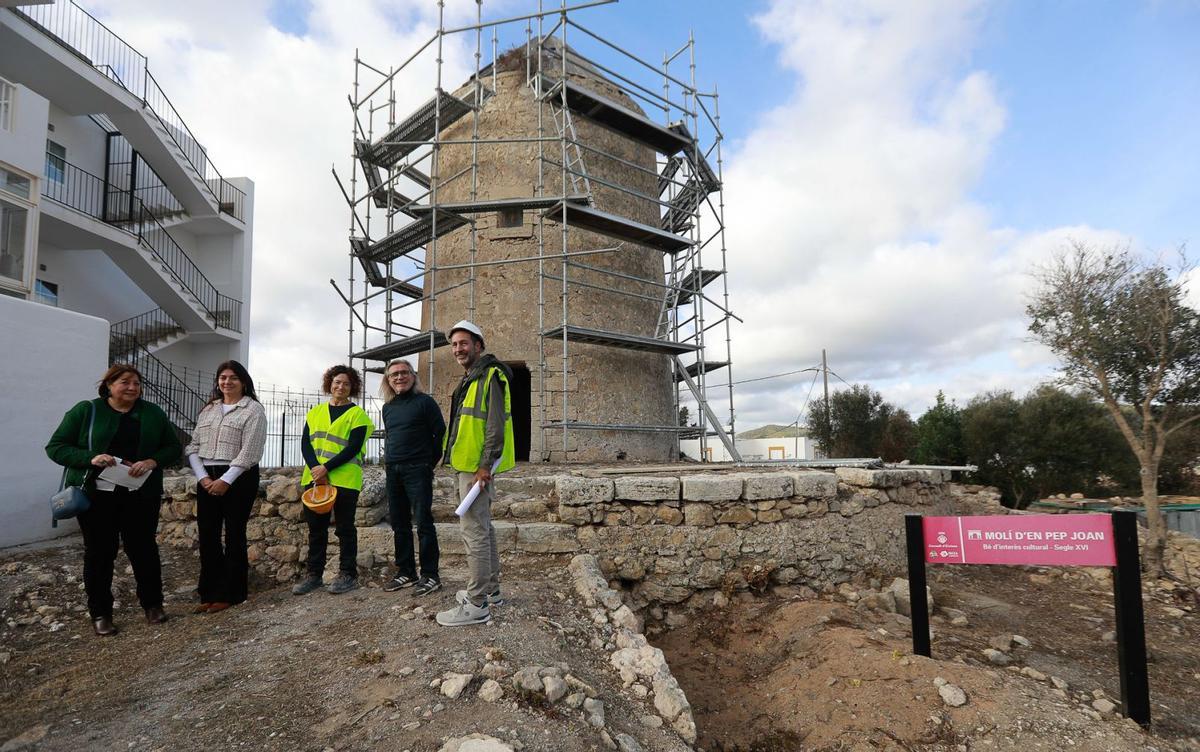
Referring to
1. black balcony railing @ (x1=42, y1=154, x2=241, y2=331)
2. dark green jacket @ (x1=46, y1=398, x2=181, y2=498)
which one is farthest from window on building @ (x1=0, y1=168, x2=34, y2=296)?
dark green jacket @ (x1=46, y1=398, x2=181, y2=498)

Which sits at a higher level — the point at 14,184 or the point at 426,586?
the point at 14,184

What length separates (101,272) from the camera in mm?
14156

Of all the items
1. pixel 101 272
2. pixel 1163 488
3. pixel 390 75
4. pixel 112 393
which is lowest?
pixel 1163 488

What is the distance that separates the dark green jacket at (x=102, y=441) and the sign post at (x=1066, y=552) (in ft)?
18.1

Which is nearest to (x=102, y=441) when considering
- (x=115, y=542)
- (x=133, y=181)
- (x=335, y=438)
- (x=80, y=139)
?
(x=115, y=542)

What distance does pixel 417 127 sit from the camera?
1332 centimetres

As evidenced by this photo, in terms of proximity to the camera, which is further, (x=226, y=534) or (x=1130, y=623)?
(x=226, y=534)

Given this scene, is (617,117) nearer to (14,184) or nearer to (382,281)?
(382,281)

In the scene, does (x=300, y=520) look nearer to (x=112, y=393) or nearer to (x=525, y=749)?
(x=112, y=393)

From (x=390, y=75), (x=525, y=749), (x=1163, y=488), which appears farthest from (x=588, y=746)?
(x=1163, y=488)

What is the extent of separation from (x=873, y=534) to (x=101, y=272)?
16980 millimetres

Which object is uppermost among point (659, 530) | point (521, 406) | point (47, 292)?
point (47, 292)

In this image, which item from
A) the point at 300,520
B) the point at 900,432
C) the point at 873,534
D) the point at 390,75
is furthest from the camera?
the point at 900,432

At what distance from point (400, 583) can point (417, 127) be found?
11.3 meters
